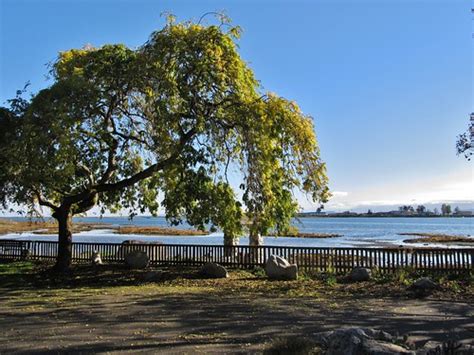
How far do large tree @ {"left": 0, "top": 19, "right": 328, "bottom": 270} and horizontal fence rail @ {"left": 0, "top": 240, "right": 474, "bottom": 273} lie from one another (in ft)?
8.82

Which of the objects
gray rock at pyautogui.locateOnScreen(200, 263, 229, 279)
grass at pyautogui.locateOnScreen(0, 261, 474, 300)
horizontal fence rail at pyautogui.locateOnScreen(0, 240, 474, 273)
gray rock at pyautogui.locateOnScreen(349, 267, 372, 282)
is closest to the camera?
grass at pyautogui.locateOnScreen(0, 261, 474, 300)

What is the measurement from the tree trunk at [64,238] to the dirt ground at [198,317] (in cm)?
382

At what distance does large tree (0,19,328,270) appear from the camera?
13305 mm

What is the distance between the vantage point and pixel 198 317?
882 centimetres

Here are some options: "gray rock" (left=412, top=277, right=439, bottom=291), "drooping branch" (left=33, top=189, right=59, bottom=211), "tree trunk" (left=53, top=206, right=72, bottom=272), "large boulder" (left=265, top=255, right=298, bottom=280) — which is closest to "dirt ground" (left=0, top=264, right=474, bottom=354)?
"gray rock" (left=412, top=277, right=439, bottom=291)

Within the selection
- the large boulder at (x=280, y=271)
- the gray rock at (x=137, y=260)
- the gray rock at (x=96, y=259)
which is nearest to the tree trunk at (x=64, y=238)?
the gray rock at (x=96, y=259)

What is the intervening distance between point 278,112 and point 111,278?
7.84 m

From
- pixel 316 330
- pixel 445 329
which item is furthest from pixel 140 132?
pixel 445 329

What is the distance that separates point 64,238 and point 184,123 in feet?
23.1

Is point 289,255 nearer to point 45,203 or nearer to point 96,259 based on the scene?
point 96,259

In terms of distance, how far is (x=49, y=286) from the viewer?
1427 cm

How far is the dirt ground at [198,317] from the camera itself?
6.84 meters

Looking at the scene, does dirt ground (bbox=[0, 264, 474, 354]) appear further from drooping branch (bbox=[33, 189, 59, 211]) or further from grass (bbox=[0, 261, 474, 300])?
drooping branch (bbox=[33, 189, 59, 211])

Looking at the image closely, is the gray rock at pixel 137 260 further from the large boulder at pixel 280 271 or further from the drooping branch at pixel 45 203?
the large boulder at pixel 280 271
